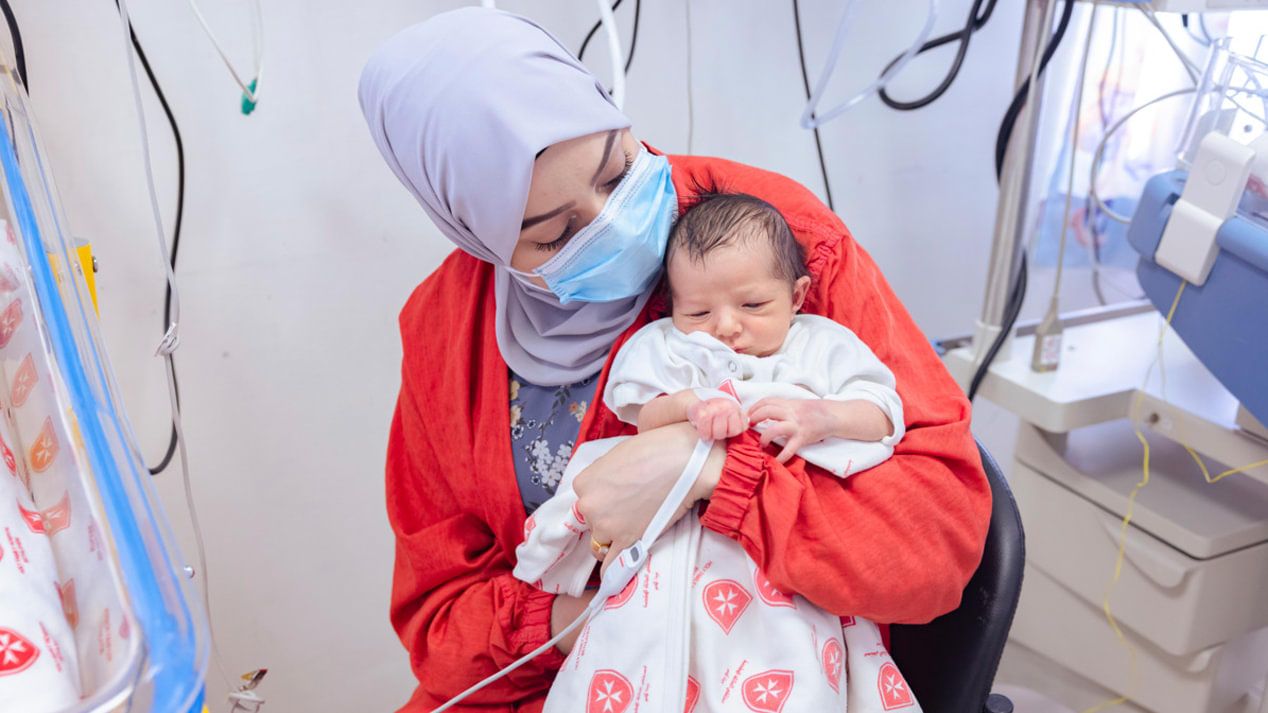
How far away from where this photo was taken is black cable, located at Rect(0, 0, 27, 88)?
1.22m

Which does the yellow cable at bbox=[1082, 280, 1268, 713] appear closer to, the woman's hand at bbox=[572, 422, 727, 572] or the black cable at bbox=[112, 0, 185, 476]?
the woman's hand at bbox=[572, 422, 727, 572]

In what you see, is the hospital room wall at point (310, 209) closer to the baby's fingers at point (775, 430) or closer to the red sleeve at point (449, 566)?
the red sleeve at point (449, 566)

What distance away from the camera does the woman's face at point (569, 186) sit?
3.09ft

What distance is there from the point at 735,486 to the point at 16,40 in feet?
3.71

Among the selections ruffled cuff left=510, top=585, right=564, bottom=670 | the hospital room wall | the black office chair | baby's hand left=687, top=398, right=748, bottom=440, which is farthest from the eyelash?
the hospital room wall

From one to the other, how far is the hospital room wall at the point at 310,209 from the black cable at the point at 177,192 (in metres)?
0.01

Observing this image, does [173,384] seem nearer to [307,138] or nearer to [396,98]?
[307,138]

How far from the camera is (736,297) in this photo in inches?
38.6

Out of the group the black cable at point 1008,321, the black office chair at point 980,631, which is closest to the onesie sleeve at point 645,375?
the black office chair at point 980,631

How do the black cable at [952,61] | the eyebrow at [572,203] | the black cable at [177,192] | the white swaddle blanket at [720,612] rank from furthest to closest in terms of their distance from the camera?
1. the black cable at [952,61]
2. the black cable at [177,192]
3. the eyebrow at [572,203]
4. the white swaddle blanket at [720,612]

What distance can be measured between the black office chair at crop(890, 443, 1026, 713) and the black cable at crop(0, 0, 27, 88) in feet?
4.27

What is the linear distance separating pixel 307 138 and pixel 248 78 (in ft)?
0.40

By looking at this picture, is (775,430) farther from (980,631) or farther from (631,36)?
(631,36)

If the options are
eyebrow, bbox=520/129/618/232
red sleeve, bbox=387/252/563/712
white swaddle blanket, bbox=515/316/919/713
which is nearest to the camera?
white swaddle blanket, bbox=515/316/919/713
